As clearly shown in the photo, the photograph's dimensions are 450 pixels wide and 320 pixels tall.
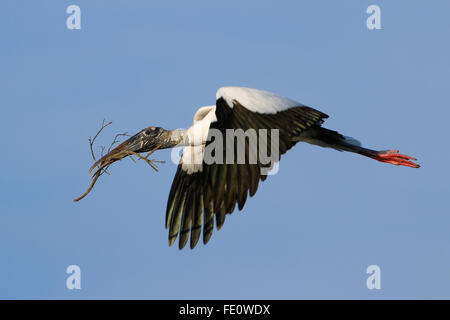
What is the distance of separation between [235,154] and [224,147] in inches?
6.0

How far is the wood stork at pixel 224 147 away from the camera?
10633 millimetres

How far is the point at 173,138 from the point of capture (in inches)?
512

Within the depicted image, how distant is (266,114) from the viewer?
Answer: 10781 millimetres

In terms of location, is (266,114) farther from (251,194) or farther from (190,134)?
(190,134)

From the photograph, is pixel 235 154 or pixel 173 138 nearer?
pixel 235 154

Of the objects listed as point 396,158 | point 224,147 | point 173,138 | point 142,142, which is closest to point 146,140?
point 142,142

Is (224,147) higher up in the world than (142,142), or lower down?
lower down

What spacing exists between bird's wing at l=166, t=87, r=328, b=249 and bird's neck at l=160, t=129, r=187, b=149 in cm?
120

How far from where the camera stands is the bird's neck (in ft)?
42.2
